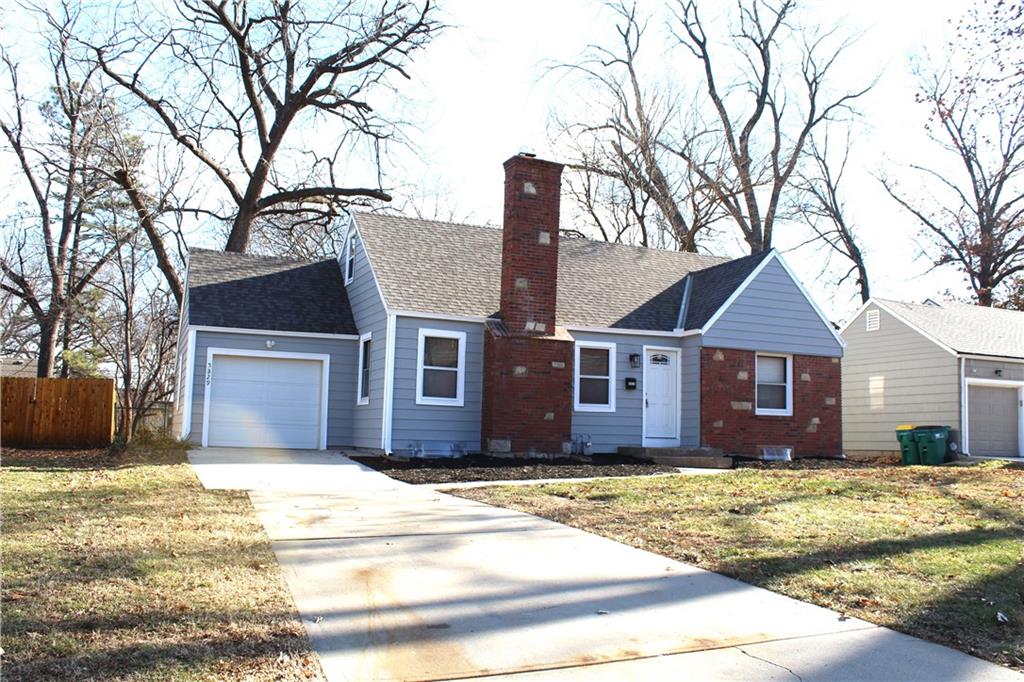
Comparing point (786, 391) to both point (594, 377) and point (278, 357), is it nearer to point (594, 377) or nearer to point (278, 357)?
point (594, 377)

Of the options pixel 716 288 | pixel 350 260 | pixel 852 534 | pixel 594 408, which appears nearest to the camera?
pixel 852 534

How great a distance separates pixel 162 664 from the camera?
391cm

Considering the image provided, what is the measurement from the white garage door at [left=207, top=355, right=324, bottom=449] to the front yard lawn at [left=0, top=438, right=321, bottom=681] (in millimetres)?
8054

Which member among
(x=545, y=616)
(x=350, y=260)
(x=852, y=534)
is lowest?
(x=545, y=616)

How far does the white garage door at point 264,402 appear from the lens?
56.1 ft

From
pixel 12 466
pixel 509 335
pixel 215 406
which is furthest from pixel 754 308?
pixel 12 466

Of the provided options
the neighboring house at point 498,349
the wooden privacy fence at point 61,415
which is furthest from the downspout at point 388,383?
the wooden privacy fence at point 61,415

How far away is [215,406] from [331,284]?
13.8 ft

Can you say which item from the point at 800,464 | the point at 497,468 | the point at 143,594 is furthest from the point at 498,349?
the point at 143,594

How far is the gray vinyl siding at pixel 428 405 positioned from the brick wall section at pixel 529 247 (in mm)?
1013

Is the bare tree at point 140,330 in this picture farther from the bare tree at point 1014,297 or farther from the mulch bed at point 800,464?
the bare tree at point 1014,297

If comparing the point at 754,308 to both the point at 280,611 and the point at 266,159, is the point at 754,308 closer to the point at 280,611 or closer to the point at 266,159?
the point at 280,611

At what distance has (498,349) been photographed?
1567 centimetres

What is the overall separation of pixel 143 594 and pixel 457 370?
1134 cm
